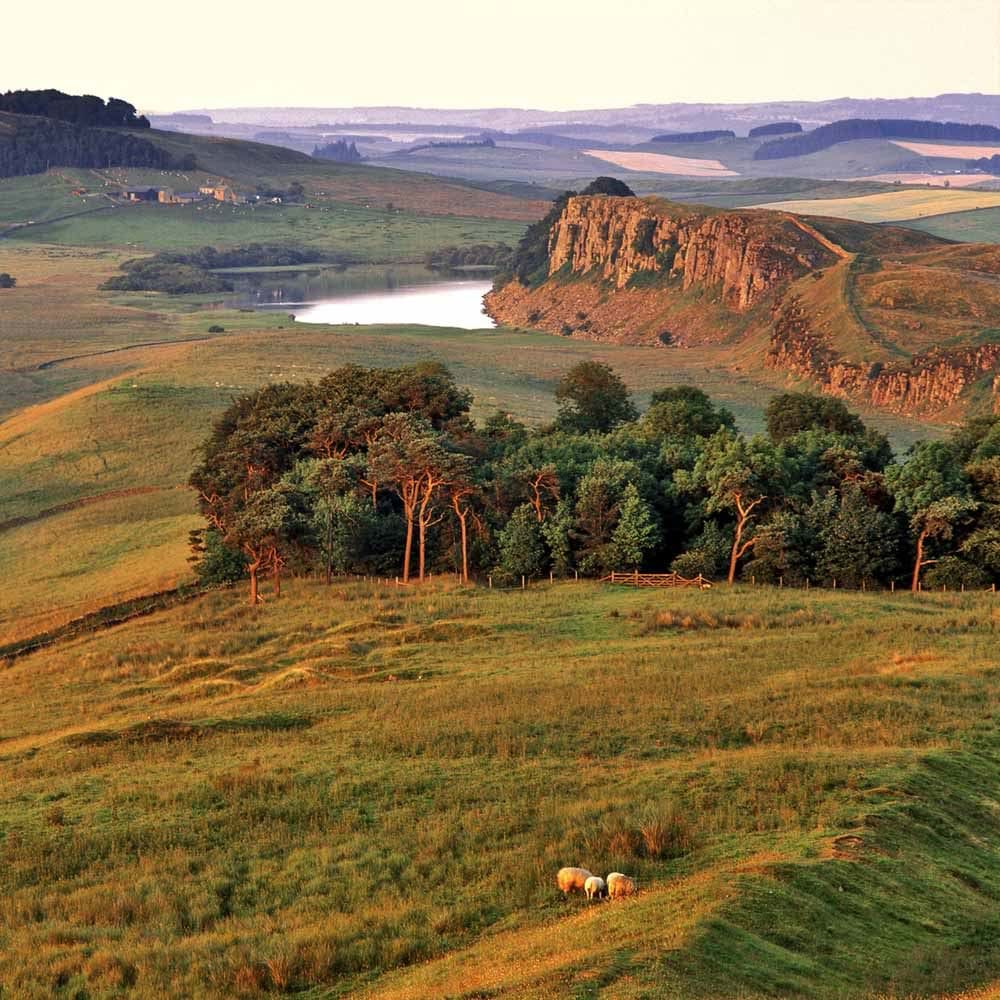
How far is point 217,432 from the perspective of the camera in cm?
7500

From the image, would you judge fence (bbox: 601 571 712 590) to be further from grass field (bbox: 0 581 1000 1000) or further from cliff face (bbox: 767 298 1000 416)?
cliff face (bbox: 767 298 1000 416)

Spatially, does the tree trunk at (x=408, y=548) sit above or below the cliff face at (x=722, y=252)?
below

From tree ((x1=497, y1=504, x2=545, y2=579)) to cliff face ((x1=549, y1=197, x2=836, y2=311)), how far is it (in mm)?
116545

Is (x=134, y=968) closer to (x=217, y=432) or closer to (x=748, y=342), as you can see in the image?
(x=217, y=432)

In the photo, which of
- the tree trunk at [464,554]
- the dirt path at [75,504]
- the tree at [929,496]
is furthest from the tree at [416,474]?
the dirt path at [75,504]

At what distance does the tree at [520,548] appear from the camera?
57812mm

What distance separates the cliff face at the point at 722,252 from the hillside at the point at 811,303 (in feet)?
0.62

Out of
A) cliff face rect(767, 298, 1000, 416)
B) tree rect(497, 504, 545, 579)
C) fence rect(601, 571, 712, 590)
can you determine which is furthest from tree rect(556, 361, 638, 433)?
cliff face rect(767, 298, 1000, 416)

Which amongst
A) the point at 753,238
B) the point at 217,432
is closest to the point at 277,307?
the point at 753,238

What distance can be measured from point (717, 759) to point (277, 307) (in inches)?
6877

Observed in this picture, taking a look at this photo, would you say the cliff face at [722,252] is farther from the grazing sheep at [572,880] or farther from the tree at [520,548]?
the grazing sheep at [572,880]

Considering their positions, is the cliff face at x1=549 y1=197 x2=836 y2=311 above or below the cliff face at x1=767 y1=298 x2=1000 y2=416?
above

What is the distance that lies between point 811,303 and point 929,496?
97.3 m

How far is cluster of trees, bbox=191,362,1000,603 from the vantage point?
56594 mm
